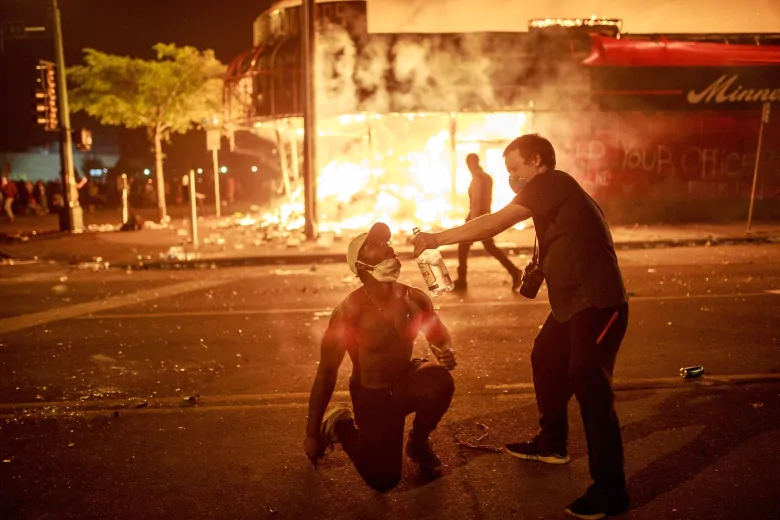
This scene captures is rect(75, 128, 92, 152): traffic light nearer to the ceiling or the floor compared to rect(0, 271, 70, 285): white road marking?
nearer to the ceiling

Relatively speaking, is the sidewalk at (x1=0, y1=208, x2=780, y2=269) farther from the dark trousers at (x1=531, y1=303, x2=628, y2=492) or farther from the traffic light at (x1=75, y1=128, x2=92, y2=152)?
the dark trousers at (x1=531, y1=303, x2=628, y2=492)

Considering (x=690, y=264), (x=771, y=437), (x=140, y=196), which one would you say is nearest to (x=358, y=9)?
(x=690, y=264)

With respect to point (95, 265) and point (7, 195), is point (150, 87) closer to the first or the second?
point (7, 195)

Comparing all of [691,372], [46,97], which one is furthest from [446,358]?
[46,97]

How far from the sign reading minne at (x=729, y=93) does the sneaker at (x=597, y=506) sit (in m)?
17.6

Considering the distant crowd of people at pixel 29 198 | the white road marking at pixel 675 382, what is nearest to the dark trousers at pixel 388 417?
the white road marking at pixel 675 382

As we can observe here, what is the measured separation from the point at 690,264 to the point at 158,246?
1083 cm

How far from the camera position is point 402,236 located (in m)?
16.5

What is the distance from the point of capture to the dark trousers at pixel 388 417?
3.61 meters

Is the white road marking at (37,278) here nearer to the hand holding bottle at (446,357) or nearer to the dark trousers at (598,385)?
the hand holding bottle at (446,357)

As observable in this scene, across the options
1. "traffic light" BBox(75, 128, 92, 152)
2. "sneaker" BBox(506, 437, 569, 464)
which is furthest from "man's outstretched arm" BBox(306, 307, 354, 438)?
"traffic light" BBox(75, 128, 92, 152)

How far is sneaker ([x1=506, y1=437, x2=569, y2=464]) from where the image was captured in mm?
4004

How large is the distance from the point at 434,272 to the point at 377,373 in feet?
1.98

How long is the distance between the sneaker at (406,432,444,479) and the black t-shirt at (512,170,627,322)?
39.1 inches
